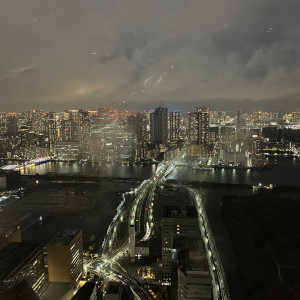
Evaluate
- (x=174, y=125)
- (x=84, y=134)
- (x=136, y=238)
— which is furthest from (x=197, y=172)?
(x=174, y=125)

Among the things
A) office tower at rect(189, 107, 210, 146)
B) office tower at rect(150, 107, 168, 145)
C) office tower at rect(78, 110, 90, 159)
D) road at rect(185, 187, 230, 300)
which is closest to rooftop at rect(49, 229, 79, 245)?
road at rect(185, 187, 230, 300)

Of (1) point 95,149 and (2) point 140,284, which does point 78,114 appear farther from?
(2) point 140,284

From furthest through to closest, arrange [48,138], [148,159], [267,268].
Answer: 1. [48,138]
2. [148,159]
3. [267,268]

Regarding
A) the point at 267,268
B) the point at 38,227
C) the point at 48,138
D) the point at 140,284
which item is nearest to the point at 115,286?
the point at 140,284

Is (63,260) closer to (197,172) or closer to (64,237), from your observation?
(64,237)

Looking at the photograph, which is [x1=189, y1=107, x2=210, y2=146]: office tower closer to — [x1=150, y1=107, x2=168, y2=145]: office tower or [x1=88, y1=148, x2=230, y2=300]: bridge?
[x1=150, y1=107, x2=168, y2=145]: office tower

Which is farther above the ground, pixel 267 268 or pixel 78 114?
pixel 78 114
